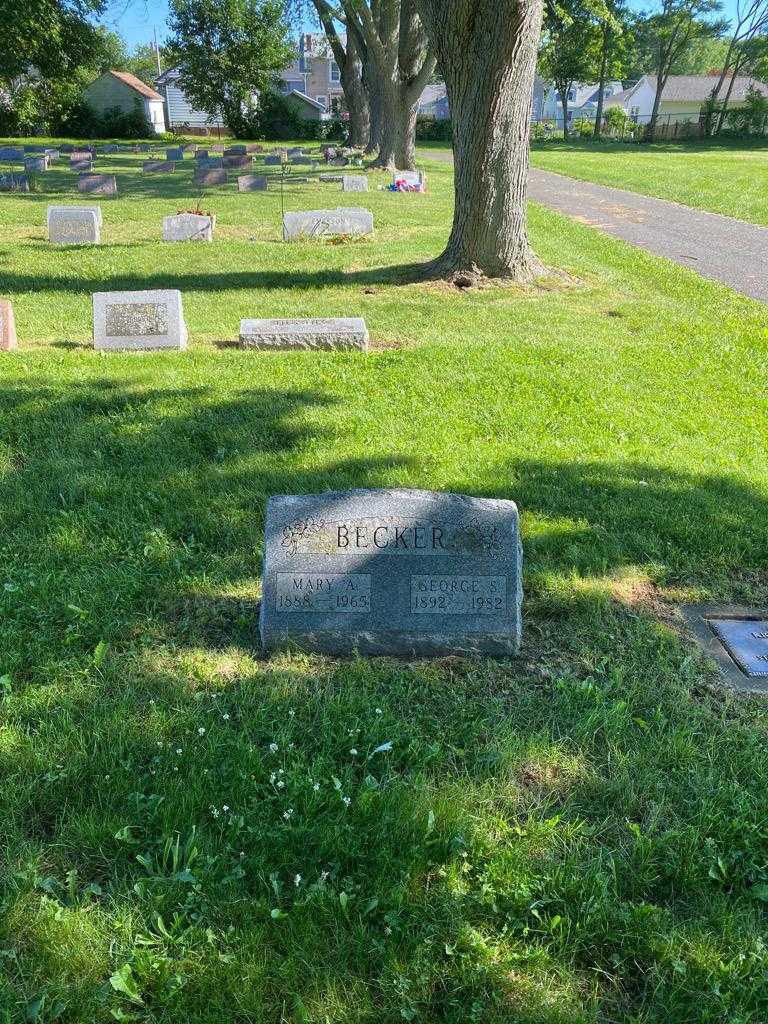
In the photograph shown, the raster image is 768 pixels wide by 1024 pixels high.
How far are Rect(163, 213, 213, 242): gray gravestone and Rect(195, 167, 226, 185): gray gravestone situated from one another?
1268 centimetres

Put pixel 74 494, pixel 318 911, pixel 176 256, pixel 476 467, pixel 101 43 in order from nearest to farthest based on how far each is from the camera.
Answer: pixel 318 911
pixel 74 494
pixel 476 467
pixel 176 256
pixel 101 43

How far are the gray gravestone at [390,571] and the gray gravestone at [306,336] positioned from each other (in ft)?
15.6

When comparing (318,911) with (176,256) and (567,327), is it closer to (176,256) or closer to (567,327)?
(567,327)

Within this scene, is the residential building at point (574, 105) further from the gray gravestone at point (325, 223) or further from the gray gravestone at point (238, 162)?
the gray gravestone at point (325, 223)

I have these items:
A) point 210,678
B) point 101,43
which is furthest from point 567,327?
point 101,43

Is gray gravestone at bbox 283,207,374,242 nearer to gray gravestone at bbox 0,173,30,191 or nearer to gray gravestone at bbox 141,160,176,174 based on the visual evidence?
gray gravestone at bbox 0,173,30,191

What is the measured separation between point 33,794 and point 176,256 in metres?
11.7

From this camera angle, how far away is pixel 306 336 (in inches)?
316

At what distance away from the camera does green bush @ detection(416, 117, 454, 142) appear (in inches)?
2356

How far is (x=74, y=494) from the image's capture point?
488cm

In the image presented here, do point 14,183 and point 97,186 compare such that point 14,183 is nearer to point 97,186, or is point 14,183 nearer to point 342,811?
point 97,186

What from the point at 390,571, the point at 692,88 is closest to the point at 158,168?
the point at 390,571

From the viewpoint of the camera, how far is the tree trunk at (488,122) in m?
9.41

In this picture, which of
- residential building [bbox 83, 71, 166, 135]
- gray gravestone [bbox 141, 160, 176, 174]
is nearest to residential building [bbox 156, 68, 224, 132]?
residential building [bbox 83, 71, 166, 135]
